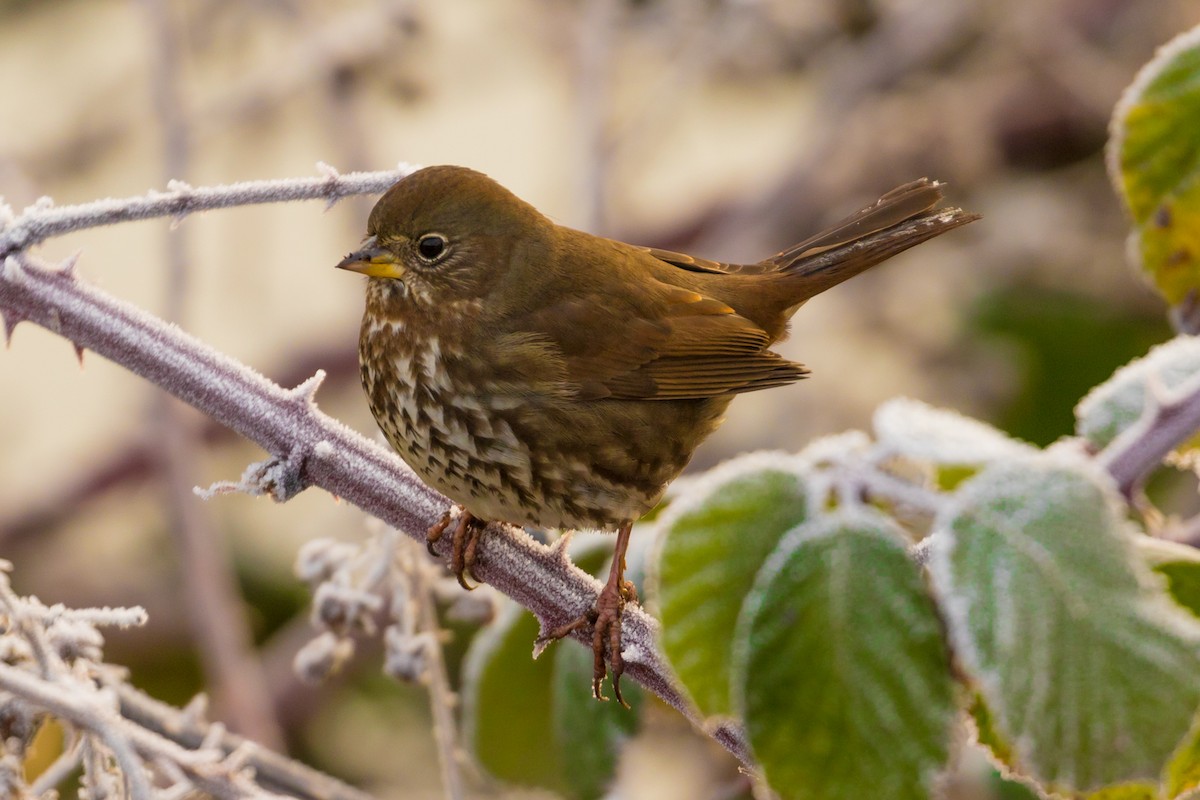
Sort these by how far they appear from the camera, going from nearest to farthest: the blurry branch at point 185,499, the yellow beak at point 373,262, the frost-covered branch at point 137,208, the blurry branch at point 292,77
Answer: the frost-covered branch at point 137,208, the yellow beak at point 373,262, the blurry branch at point 185,499, the blurry branch at point 292,77

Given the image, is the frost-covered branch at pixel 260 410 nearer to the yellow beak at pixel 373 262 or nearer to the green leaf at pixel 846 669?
the green leaf at pixel 846 669

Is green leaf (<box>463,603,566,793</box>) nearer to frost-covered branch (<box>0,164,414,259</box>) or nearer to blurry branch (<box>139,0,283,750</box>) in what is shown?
frost-covered branch (<box>0,164,414,259</box>)

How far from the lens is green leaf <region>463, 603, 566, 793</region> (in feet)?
6.58

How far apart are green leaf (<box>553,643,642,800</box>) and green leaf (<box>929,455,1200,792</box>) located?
104 cm

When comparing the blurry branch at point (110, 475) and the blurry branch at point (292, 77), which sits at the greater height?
the blurry branch at point (292, 77)

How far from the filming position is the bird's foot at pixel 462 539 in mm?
1991

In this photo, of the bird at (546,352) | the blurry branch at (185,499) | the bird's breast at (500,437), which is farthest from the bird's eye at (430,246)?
the blurry branch at (185,499)

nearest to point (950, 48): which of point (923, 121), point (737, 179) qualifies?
point (923, 121)

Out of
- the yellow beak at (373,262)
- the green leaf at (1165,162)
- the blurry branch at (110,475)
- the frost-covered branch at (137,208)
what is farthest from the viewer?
the blurry branch at (110,475)

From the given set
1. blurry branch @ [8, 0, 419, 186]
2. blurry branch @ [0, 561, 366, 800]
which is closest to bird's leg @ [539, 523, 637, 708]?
blurry branch @ [0, 561, 366, 800]

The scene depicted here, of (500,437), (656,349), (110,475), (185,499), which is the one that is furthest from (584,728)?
(110,475)

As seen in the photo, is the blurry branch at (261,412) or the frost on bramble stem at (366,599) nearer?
the blurry branch at (261,412)

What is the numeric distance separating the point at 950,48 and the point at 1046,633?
5121mm

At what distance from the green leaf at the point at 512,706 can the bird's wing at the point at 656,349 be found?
516 mm
